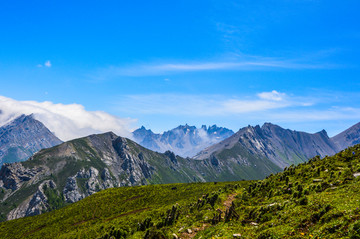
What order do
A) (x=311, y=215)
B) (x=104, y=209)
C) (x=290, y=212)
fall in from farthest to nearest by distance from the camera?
(x=104, y=209), (x=290, y=212), (x=311, y=215)

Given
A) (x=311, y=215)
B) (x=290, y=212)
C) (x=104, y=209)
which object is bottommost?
(x=104, y=209)

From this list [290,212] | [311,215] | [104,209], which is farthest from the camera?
[104,209]

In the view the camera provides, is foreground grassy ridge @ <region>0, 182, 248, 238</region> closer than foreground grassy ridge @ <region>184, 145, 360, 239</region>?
No

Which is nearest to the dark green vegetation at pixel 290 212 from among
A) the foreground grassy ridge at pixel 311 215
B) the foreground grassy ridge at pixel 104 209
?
the foreground grassy ridge at pixel 311 215

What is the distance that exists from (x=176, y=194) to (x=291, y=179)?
90.9 metres

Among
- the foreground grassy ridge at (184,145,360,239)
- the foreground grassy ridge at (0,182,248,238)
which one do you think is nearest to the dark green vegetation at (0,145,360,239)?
the foreground grassy ridge at (184,145,360,239)

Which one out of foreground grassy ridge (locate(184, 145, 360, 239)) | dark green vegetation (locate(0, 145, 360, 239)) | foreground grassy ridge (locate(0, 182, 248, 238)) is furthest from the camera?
foreground grassy ridge (locate(0, 182, 248, 238))

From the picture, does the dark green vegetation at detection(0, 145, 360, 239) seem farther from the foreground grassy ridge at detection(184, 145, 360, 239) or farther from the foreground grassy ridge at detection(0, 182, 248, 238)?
the foreground grassy ridge at detection(0, 182, 248, 238)

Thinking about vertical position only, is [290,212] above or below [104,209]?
above

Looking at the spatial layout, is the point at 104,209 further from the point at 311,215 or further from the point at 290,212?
the point at 311,215

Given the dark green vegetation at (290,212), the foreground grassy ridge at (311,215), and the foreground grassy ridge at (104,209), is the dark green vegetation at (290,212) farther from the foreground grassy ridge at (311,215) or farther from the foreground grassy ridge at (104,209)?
the foreground grassy ridge at (104,209)

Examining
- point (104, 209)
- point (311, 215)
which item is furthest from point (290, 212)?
point (104, 209)

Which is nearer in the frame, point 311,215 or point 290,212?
point 311,215

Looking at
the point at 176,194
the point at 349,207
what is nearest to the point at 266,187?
the point at 349,207
